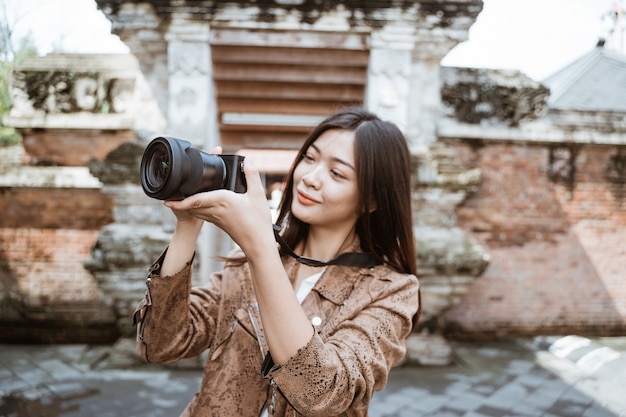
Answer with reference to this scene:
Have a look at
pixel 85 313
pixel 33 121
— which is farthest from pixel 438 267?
pixel 33 121

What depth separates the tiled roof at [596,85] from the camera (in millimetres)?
6355

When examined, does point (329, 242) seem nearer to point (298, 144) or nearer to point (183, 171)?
point (183, 171)

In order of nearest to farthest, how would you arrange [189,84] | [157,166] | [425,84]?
[157,166]
[189,84]
[425,84]

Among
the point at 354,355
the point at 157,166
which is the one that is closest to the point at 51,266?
the point at 157,166

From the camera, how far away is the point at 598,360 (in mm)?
4523

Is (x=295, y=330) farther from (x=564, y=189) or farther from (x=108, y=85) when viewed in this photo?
(x=564, y=189)

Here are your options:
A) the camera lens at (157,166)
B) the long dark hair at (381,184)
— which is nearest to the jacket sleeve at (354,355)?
the long dark hair at (381,184)

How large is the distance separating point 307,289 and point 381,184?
1.38ft

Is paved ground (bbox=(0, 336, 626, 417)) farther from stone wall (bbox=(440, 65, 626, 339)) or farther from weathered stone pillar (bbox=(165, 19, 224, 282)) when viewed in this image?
weathered stone pillar (bbox=(165, 19, 224, 282))

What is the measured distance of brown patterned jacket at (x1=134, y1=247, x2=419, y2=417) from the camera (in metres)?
1.08

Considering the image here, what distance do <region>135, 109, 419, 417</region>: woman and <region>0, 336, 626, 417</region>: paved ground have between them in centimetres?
237

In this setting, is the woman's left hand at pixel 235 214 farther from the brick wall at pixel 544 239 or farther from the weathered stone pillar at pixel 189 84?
the brick wall at pixel 544 239

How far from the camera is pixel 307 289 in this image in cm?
142

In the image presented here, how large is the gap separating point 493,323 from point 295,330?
483 cm
